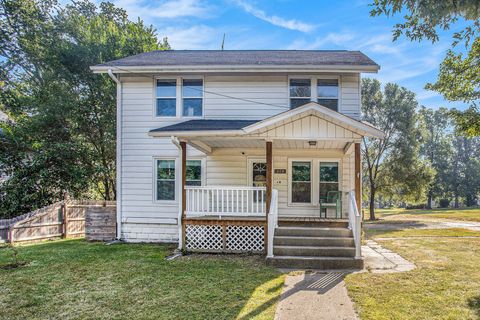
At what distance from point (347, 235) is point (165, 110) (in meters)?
7.08

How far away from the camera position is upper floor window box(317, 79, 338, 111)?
33.4 feet

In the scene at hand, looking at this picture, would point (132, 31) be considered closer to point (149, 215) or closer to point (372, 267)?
point (149, 215)

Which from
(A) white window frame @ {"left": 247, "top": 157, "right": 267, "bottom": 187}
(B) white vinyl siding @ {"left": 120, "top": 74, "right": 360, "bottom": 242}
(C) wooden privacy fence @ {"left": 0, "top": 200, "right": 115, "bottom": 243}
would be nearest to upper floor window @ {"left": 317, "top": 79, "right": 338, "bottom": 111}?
(B) white vinyl siding @ {"left": 120, "top": 74, "right": 360, "bottom": 242}

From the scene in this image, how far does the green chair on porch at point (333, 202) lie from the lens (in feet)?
31.8

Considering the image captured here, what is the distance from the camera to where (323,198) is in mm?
10344

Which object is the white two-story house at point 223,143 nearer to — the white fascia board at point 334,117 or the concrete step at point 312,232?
the concrete step at point 312,232

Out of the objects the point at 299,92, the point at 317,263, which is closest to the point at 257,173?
the point at 299,92

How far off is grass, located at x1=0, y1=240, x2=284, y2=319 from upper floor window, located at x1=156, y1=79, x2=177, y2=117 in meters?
4.77

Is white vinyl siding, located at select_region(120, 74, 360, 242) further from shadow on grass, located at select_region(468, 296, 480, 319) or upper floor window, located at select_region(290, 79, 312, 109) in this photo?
shadow on grass, located at select_region(468, 296, 480, 319)

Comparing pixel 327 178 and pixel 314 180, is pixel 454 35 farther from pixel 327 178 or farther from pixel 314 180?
pixel 314 180

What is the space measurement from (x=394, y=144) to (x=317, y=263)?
1960 centimetres

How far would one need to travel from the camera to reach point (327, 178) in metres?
10.4

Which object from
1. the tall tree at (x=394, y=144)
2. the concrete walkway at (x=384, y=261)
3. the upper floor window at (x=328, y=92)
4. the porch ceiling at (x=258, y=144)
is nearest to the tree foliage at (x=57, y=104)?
the porch ceiling at (x=258, y=144)

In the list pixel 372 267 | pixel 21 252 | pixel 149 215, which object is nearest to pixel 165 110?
pixel 149 215
